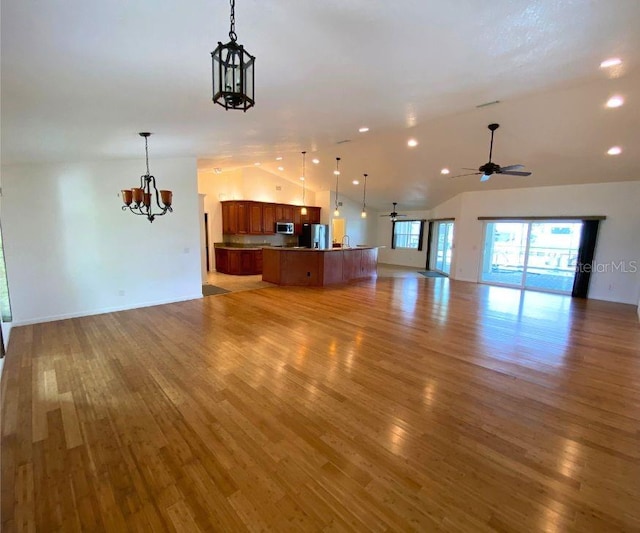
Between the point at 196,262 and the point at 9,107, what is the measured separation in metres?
4.04

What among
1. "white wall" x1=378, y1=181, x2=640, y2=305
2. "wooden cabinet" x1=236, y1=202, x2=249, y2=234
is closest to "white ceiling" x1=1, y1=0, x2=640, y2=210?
"white wall" x1=378, y1=181, x2=640, y2=305

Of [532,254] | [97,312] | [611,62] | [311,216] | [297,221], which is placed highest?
[611,62]

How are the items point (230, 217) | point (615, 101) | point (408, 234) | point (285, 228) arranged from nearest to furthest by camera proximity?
point (615, 101) → point (230, 217) → point (285, 228) → point (408, 234)

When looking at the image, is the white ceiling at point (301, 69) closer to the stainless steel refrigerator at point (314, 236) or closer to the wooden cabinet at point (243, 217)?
the wooden cabinet at point (243, 217)

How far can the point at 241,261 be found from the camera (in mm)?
8875

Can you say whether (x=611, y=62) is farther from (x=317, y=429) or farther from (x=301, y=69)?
(x=317, y=429)

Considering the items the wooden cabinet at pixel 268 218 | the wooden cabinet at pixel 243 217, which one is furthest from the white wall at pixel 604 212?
the wooden cabinet at pixel 243 217

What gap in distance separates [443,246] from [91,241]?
409 inches

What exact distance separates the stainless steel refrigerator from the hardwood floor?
6.49 metres

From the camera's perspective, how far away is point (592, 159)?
575cm

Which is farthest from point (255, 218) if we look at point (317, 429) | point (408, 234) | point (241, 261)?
point (317, 429)

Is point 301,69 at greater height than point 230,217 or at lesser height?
greater

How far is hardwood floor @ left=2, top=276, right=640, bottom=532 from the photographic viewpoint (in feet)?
5.20

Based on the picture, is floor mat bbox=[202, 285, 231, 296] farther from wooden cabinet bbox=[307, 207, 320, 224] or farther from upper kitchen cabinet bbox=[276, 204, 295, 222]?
wooden cabinet bbox=[307, 207, 320, 224]
